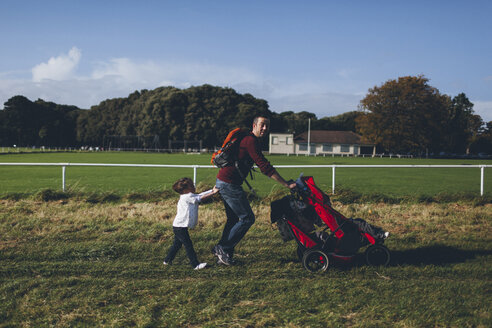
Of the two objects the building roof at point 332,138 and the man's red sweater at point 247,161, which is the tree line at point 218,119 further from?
the man's red sweater at point 247,161

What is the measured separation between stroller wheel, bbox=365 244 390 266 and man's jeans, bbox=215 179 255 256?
1.56 m

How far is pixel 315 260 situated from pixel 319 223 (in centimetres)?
46

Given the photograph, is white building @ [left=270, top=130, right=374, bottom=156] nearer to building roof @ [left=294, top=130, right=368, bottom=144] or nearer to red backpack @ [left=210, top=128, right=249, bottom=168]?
building roof @ [left=294, top=130, right=368, bottom=144]

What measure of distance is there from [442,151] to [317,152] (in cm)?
3288

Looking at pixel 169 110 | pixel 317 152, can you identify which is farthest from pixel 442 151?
pixel 169 110

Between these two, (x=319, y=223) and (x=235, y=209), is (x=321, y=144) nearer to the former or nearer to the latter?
(x=319, y=223)

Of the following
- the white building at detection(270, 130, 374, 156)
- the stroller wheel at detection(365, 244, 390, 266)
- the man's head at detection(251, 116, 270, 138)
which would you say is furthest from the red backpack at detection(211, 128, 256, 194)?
the white building at detection(270, 130, 374, 156)

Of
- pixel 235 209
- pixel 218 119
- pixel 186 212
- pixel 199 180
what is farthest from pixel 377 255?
pixel 218 119

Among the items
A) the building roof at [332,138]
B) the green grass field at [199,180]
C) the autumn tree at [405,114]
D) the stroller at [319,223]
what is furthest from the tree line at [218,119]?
the stroller at [319,223]

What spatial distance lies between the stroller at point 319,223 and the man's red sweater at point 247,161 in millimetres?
480

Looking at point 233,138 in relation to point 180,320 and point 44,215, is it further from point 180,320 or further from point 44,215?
point 44,215

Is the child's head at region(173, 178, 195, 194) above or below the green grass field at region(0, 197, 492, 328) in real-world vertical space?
above

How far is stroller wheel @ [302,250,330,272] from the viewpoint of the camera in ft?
13.8

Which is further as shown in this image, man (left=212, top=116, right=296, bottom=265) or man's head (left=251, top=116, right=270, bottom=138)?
man's head (left=251, top=116, right=270, bottom=138)
